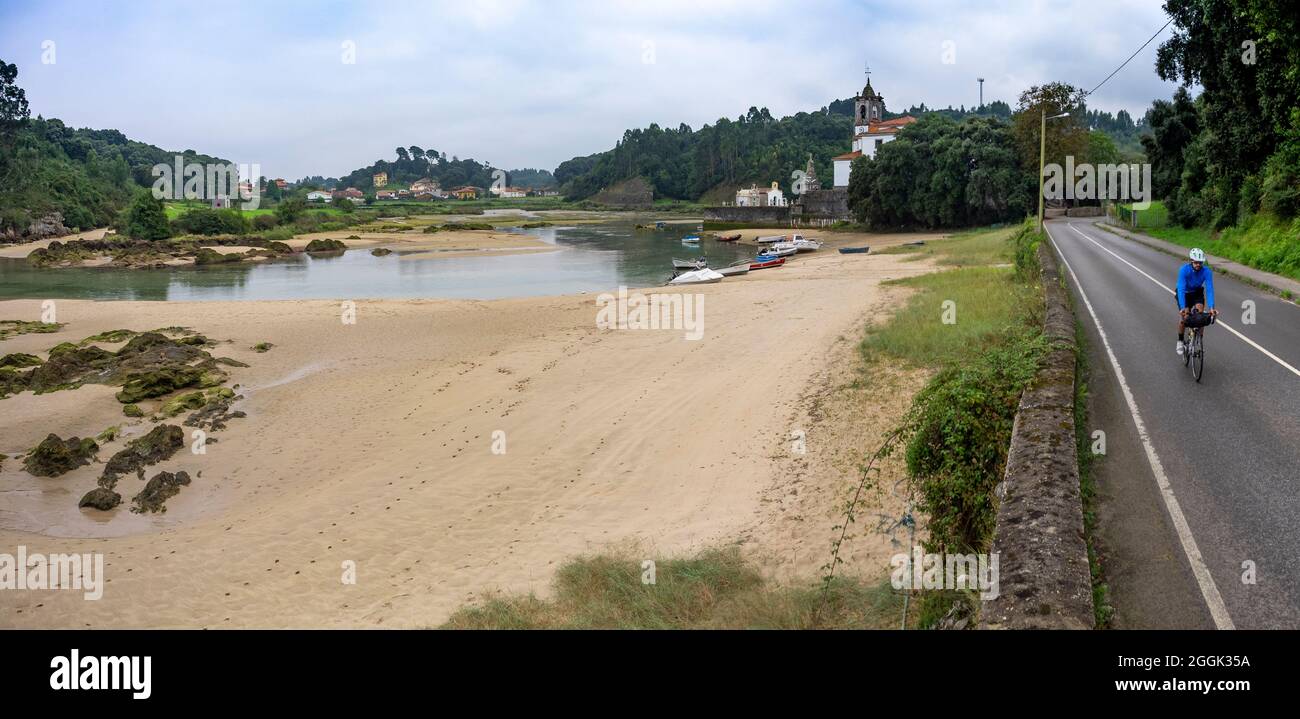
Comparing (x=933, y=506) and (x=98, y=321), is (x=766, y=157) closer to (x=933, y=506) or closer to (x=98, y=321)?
(x=98, y=321)

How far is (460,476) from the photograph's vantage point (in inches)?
615

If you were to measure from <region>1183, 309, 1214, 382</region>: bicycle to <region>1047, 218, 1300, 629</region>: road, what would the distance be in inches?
8.0

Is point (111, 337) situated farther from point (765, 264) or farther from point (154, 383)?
point (765, 264)

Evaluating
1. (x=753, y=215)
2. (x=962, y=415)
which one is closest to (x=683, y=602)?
(x=962, y=415)

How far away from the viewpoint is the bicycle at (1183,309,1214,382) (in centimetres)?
1305

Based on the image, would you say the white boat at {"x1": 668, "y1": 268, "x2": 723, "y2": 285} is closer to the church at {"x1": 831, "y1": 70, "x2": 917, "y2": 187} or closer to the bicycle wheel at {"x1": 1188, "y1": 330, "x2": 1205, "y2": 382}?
the bicycle wheel at {"x1": 1188, "y1": 330, "x2": 1205, "y2": 382}

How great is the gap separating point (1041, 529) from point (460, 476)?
1140cm

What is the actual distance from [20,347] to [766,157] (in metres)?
164

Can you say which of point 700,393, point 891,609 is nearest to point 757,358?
point 700,393

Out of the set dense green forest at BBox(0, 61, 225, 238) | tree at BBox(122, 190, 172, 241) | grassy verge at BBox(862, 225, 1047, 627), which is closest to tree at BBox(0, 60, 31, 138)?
dense green forest at BBox(0, 61, 225, 238)

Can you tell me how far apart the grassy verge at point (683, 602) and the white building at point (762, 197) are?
469 feet

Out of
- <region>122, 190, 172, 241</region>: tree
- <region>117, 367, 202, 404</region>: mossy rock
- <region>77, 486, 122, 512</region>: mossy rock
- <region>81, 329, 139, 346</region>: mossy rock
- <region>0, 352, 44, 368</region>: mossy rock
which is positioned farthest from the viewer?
<region>122, 190, 172, 241</region>: tree

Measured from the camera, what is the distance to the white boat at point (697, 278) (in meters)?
48.1

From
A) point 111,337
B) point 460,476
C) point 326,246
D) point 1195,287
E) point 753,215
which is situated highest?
point 753,215
